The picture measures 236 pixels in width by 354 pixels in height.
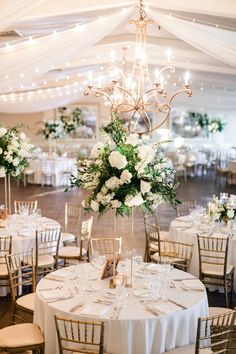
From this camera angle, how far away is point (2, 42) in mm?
6770

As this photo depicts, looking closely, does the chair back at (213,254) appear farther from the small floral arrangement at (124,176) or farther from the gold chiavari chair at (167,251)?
the small floral arrangement at (124,176)

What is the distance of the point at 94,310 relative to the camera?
396cm

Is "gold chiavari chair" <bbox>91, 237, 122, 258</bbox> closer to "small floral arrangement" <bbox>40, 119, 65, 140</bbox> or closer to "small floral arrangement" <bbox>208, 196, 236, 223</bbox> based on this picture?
"small floral arrangement" <bbox>208, 196, 236, 223</bbox>

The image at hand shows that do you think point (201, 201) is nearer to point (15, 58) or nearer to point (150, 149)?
point (15, 58)

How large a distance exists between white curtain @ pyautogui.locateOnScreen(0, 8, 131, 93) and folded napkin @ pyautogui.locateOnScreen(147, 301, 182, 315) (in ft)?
13.3

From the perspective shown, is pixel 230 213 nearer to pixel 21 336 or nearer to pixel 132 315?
pixel 132 315

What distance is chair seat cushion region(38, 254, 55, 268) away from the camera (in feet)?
20.6

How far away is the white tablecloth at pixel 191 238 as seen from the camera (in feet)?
21.0

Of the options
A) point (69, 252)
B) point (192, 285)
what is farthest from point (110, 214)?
point (192, 285)

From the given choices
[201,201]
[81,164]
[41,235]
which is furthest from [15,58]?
[201,201]

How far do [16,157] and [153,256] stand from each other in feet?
8.19

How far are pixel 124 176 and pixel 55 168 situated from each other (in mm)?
11036

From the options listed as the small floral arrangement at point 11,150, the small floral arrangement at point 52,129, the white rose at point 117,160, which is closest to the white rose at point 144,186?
the white rose at point 117,160

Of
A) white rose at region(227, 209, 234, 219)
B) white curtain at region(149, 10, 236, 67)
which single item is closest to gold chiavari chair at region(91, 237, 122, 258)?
white rose at region(227, 209, 234, 219)
